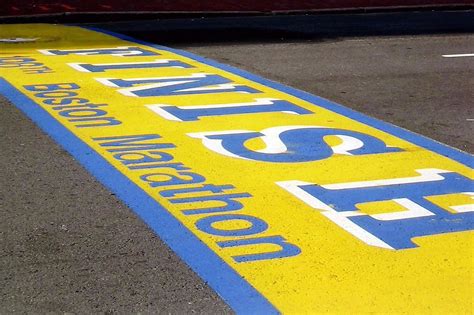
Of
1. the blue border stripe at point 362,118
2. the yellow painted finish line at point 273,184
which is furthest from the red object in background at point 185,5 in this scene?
the yellow painted finish line at point 273,184

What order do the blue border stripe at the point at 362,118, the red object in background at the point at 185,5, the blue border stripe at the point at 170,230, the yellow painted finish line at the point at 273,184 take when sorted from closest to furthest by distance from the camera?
1. the blue border stripe at the point at 170,230
2. the yellow painted finish line at the point at 273,184
3. the blue border stripe at the point at 362,118
4. the red object in background at the point at 185,5

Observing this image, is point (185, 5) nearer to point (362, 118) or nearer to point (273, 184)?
point (362, 118)

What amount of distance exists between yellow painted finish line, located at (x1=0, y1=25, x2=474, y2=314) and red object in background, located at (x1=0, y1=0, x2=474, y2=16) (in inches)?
248

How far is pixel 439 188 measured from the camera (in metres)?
6.93

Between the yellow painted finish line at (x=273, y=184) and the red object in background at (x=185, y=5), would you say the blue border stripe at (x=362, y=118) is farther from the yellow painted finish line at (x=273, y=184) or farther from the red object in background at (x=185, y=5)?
the red object in background at (x=185, y=5)

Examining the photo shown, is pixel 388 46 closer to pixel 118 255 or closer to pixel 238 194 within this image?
pixel 238 194

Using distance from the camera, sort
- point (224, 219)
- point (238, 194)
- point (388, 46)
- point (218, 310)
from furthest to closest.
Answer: point (388, 46) → point (238, 194) → point (224, 219) → point (218, 310)

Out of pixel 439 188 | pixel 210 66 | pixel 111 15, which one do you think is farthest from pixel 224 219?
pixel 111 15

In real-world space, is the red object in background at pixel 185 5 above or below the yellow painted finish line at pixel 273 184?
below

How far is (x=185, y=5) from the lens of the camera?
18.4 metres

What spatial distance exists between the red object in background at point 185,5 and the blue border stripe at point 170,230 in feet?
29.6

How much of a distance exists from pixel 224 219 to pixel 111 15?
37.4 ft

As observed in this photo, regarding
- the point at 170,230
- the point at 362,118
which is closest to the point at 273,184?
the point at 170,230

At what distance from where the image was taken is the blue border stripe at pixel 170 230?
16.5 ft
